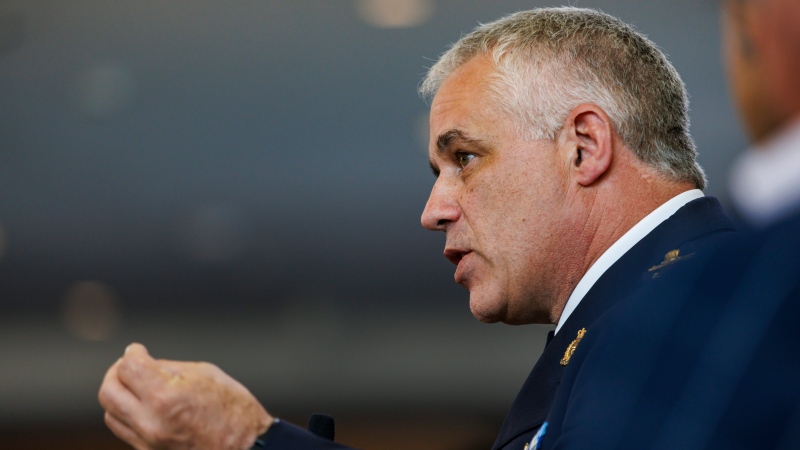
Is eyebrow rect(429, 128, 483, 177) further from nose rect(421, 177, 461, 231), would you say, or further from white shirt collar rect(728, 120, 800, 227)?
white shirt collar rect(728, 120, 800, 227)

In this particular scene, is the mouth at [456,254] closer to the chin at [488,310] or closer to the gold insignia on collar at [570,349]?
the chin at [488,310]

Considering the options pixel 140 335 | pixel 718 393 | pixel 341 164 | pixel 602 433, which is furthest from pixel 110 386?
pixel 140 335

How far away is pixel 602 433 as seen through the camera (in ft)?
2.27

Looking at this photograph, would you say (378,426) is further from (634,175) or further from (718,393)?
(718,393)

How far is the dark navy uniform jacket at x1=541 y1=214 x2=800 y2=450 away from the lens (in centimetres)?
53

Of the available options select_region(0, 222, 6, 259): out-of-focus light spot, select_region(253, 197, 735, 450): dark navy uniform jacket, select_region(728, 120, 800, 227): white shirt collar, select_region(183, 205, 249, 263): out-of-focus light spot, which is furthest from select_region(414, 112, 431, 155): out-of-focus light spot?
select_region(728, 120, 800, 227): white shirt collar

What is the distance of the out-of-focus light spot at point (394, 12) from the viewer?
160 inches

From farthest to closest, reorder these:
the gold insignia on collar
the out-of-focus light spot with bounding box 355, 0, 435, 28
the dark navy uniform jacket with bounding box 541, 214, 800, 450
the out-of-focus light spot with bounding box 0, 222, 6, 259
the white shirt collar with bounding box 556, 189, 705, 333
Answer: the out-of-focus light spot with bounding box 0, 222, 6, 259
the out-of-focus light spot with bounding box 355, 0, 435, 28
the white shirt collar with bounding box 556, 189, 705, 333
the gold insignia on collar
the dark navy uniform jacket with bounding box 541, 214, 800, 450

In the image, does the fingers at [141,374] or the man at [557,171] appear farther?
the man at [557,171]

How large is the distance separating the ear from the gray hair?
13 mm

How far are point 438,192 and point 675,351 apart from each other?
2.61 feet

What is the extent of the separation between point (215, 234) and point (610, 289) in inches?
133

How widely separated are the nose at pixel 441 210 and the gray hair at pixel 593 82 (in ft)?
0.49

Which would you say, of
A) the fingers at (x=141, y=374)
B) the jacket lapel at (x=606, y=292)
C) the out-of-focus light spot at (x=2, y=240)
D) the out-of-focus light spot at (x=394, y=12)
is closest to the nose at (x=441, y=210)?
the jacket lapel at (x=606, y=292)
